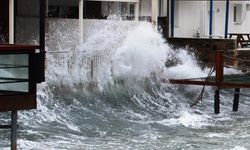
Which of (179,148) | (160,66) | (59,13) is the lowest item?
(179,148)

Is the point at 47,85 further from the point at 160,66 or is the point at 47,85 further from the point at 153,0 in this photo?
the point at 153,0

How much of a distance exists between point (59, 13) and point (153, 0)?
169 inches

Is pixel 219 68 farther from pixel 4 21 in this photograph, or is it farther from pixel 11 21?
pixel 4 21

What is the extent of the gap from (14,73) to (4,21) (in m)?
8.84

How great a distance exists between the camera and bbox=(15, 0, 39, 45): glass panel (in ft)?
68.4

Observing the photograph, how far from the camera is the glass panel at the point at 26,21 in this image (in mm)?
20844

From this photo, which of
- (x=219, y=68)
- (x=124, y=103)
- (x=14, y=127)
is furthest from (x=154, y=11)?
(x=14, y=127)

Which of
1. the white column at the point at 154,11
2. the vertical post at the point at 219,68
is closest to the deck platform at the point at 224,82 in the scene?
the vertical post at the point at 219,68

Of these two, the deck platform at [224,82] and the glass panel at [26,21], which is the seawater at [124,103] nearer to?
the glass panel at [26,21]

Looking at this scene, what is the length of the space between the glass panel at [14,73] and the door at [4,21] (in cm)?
855

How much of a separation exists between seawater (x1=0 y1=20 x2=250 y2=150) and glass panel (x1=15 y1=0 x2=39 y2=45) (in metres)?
0.83

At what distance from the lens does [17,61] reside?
11.6 meters

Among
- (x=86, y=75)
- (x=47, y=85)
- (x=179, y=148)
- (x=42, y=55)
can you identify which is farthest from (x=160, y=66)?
(x=42, y=55)

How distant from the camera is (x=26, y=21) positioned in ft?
68.9
